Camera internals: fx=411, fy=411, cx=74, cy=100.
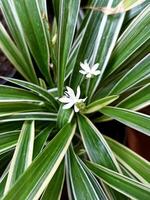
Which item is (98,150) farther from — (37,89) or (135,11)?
(135,11)

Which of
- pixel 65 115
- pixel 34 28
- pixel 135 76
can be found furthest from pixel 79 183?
pixel 34 28

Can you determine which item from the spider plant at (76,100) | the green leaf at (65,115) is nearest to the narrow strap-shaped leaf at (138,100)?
the spider plant at (76,100)

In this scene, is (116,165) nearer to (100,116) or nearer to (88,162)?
(88,162)

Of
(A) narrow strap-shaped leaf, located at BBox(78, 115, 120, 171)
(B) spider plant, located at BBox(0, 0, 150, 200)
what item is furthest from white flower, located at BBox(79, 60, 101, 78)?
(A) narrow strap-shaped leaf, located at BBox(78, 115, 120, 171)

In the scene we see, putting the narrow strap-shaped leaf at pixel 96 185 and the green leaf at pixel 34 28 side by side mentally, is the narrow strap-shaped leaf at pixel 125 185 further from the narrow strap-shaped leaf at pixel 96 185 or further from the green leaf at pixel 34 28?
the green leaf at pixel 34 28

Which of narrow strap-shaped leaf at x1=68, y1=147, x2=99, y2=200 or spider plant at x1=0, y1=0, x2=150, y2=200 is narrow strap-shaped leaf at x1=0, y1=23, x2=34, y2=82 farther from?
narrow strap-shaped leaf at x1=68, y1=147, x2=99, y2=200

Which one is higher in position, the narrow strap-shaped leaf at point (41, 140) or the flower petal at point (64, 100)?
the flower petal at point (64, 100)
